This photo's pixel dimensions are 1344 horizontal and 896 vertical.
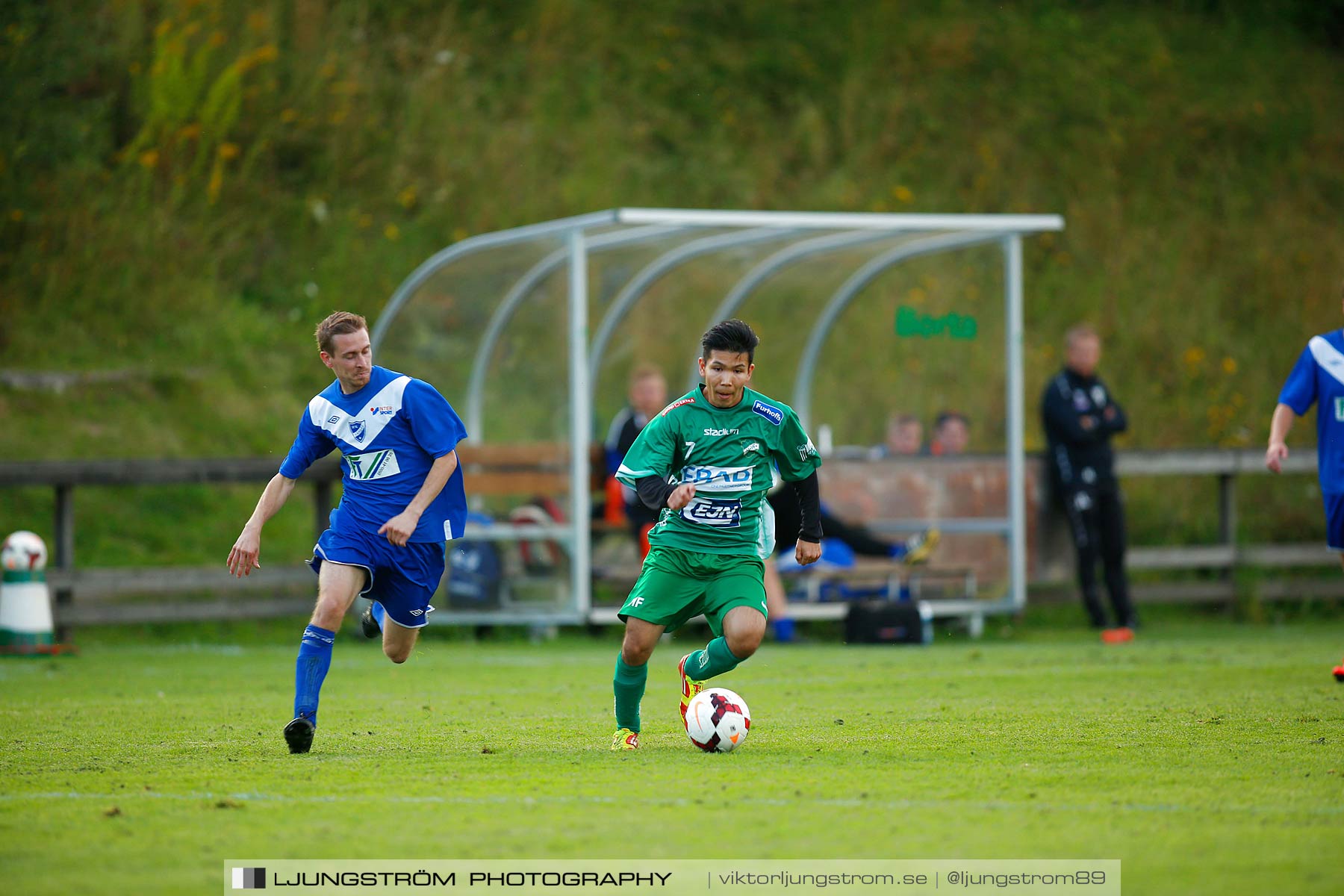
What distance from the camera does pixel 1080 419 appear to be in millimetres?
13219

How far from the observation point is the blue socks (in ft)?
21.5

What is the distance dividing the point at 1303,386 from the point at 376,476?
5235 millimetres

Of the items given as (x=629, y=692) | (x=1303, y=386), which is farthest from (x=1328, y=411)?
(x=629, y=692)

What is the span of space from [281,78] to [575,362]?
7.90m

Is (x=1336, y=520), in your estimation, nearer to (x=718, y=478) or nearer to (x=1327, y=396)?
(x=1327, y=396)

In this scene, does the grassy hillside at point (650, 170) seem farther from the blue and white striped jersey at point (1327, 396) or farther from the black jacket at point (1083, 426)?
the blue and white striped jersey at point (1327, 396)

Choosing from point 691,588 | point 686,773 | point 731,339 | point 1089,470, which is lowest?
point 686,773

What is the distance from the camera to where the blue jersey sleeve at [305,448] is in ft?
23.1

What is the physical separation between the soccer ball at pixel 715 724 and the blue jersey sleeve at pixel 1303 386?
4.29m

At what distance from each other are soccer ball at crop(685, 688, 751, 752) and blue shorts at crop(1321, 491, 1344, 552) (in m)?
4.17

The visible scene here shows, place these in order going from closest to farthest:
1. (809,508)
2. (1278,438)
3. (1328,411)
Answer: (809,508) → (1278,438) → (1328,411)

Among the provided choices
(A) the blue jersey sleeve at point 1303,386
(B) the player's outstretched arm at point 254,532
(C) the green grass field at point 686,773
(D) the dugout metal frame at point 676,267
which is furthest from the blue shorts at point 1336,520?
(B) the player's outstretched arm at point 254,532

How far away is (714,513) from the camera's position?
683 cm

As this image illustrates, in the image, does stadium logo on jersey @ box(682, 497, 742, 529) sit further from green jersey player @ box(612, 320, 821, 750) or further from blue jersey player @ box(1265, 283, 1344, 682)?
blue jersey player @ box(1265, 283, 1344, 682)
